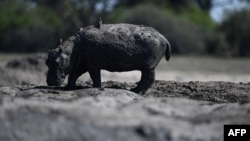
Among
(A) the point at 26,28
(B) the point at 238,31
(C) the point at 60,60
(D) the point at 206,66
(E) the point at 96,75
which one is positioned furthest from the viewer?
(A) the point at 26,28

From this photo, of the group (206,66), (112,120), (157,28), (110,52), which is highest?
(157,28)

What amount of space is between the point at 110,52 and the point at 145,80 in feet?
2.69

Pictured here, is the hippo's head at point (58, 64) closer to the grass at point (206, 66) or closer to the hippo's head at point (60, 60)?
the hippo's head at point (60, 60)

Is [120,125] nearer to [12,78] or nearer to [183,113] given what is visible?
[183,113]

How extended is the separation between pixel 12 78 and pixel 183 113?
10876 millimetres

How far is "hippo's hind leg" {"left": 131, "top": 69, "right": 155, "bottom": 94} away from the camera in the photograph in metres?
10.7

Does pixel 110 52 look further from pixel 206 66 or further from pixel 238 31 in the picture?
pixel 238 31

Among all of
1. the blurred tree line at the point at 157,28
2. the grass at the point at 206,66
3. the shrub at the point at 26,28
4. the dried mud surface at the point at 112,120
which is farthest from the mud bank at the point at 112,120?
the shrub at the point at 26,28

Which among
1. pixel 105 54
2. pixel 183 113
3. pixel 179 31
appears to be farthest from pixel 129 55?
pixel 179 31

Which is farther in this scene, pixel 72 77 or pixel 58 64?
pixel 72 77

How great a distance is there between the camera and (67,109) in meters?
7.02

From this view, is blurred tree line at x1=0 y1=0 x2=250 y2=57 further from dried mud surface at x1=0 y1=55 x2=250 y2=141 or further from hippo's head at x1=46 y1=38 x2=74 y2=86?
dried mud surface at x1=0 y1=55 x2=250 y2=141

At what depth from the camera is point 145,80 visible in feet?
35.4

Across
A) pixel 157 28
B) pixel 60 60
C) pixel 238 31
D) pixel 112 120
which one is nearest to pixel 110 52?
pixel 60 60
